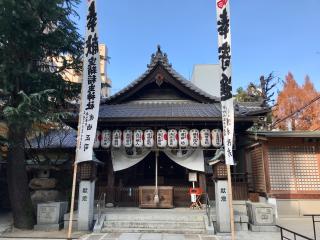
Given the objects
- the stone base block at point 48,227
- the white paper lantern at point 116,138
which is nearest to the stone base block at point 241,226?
the white paper lantern at point 116,138

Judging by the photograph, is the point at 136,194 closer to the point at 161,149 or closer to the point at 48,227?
the point at 161,149

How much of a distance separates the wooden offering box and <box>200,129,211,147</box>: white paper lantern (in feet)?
9.33

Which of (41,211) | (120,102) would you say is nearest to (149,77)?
(120,102)

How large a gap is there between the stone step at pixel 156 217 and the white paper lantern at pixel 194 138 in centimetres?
361

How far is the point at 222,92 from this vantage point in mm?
10766

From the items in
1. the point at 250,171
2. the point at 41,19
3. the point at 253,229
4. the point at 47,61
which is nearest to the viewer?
the point at 253,229

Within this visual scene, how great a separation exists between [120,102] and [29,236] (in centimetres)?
1004

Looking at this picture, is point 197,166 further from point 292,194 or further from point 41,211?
point 41,211

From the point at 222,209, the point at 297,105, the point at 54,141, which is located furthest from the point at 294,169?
the point at 297,105

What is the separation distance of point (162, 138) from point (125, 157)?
234cm

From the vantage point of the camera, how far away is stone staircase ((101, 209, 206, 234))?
11766mm

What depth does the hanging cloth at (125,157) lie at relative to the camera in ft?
50.3

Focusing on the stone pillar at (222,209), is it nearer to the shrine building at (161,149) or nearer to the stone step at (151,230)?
the stone step at (151,230)

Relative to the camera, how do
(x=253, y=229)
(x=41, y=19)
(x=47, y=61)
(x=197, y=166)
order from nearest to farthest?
1. (x=253, y=229)
2. (x=41, y=19)
3. (x=47, y=61)
4. (x=197, y=166)
